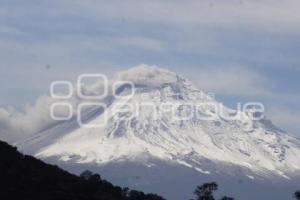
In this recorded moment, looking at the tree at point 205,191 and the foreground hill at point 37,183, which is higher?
the tree at point 205,191

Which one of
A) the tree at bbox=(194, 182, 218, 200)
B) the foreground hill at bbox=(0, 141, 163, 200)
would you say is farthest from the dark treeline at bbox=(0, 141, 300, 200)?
the tree at bbox=(194, 182, 218, 200)

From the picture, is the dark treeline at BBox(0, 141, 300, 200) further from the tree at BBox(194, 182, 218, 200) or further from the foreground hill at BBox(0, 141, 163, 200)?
the tree at BBox(194, 182, 218, 200)

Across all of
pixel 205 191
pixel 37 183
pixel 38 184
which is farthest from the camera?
pixel 205 191

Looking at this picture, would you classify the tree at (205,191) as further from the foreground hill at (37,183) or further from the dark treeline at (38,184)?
the foreground hill at (37,183)

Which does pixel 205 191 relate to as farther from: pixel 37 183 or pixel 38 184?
pixel 38 184

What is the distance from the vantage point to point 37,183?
130m

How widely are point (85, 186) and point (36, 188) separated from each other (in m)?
22.4

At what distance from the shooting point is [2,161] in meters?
142

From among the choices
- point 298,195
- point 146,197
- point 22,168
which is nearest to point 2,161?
point 22,168

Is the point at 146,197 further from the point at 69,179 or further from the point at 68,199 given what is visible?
the point at 68,199

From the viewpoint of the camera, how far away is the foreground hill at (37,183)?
122369 millimetres

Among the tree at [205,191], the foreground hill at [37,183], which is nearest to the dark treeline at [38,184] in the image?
the foreground hill at [37,183]

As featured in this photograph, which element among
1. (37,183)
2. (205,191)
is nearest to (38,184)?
(37,183)

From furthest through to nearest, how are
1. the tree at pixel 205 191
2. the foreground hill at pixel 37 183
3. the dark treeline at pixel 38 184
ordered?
the tree at pixel 205 191, the foreground hill at pixel 37 183, the dark treeline at pixel 38 184
